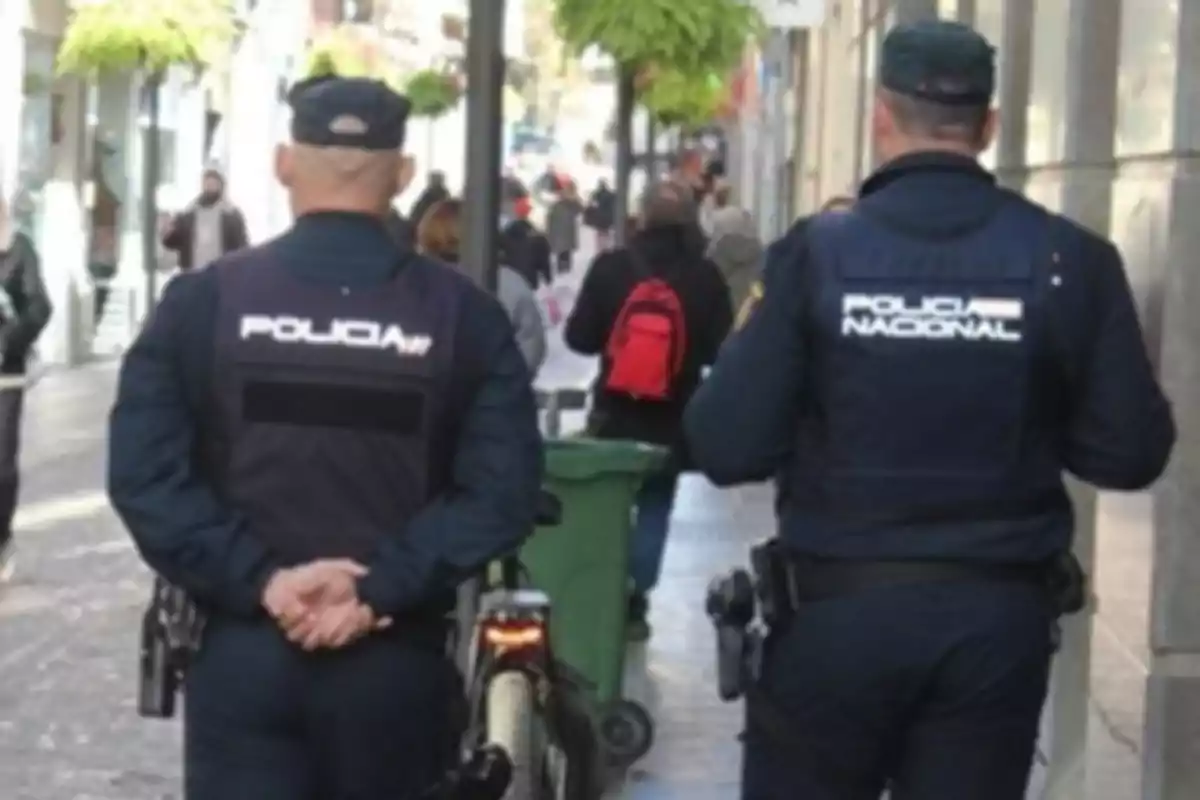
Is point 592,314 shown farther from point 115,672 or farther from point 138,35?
point 138,35

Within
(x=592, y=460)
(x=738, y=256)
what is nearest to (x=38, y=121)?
(x=738, y=256)

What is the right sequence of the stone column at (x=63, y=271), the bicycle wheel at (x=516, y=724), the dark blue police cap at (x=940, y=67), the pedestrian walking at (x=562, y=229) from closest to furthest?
the dark blue police cap at (x=940, y=67) < the bicycle wheel at (x=516, y=724) < the stone column at (x=63, y=271) < the pedestrian walking at (x=562, y=229)

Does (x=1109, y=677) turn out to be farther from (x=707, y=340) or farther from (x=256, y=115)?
(x=256, y=115)

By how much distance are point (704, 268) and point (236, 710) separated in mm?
6904

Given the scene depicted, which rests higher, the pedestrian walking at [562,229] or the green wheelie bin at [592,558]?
the green wheelie bin at [592,558]

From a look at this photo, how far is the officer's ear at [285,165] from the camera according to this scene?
5.28 m

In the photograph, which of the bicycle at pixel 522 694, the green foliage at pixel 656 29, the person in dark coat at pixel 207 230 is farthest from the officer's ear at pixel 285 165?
the person in dark coat at pixel 207 230

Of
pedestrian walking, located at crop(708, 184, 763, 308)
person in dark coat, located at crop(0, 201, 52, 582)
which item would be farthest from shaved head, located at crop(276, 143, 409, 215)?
pedestrian walking, located at crop(708, 184, 763, 308)

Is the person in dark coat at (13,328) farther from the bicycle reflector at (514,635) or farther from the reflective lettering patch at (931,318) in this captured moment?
the reflective lettering patch at (931,318)

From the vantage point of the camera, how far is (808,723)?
16.7 feet

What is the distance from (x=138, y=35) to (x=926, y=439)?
1122 inches

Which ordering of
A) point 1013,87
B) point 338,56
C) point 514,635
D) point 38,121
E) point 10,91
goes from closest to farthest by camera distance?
point 514,635 < point 1013,87 < point 10,91 < point 38,121 < point 338,56

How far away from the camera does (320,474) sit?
5.09m

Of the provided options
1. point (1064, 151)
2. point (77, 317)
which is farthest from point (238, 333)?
point (77, 317)
